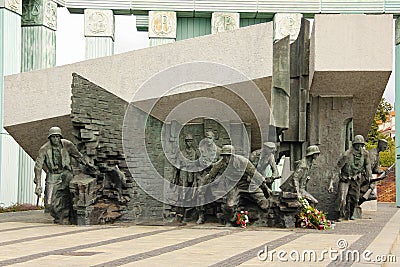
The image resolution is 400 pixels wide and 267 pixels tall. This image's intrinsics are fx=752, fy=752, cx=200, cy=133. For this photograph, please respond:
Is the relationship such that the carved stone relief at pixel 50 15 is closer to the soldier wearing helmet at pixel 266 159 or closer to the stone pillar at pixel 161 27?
the stone pillar at pixel 161 27

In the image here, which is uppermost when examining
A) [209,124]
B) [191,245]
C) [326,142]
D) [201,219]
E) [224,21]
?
[224,21]

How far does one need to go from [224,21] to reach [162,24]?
233 centimetres

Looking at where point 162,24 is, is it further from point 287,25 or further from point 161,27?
point 287,25

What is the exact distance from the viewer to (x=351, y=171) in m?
16.8

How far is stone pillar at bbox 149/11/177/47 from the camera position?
28.0 m

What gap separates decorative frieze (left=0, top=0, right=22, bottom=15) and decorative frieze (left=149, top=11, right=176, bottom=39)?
5292mm

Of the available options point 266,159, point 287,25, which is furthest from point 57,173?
point 287,25

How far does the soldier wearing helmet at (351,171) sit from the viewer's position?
16.8 m

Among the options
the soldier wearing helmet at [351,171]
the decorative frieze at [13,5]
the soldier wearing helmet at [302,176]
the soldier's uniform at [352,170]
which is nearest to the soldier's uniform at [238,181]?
the soldier wearing helmet at [302,176]

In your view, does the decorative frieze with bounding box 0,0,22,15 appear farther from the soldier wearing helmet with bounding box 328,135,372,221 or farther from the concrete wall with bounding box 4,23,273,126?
the soldier wearing helmet with bounding box 328,135,372,221

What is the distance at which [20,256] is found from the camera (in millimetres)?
8875

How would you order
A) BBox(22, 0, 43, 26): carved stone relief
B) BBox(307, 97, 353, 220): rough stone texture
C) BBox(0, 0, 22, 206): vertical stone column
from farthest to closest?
1. BBox(22, 0, 43, 26): carved stone relief
2. BBox(0, 0, 22, 206): vertical stone column
3. BBox(307, 97, 353, 220): rough stone texture

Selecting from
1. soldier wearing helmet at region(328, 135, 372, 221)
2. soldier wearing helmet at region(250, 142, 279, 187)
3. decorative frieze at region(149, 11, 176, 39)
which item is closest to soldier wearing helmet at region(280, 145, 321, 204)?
soldier wearing helmet at region(250, 142, 279, 187)

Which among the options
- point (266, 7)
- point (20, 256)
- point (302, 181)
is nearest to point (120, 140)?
point (302, 181)
